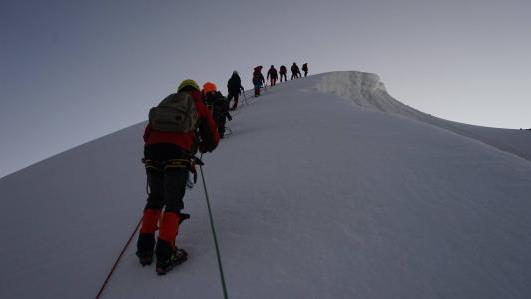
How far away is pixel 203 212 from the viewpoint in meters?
3.07

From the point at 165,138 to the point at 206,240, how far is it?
0.84m

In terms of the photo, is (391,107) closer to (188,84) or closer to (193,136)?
(188,84)

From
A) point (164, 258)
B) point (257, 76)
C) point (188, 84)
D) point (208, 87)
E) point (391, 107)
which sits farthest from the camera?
point (391, 107)

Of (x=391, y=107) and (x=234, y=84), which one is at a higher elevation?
(x=234, y=84)

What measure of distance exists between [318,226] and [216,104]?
4879 mm

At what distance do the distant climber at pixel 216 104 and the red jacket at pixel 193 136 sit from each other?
12.5 feet

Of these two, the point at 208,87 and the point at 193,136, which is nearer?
the point at 193,136

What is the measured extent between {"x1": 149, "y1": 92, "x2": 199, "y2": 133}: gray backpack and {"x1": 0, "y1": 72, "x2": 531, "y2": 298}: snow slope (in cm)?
89

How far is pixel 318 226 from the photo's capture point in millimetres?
2379

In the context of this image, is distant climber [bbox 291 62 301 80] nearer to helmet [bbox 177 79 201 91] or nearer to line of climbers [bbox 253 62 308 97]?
line of climbers [bbox 253 62 308 97]

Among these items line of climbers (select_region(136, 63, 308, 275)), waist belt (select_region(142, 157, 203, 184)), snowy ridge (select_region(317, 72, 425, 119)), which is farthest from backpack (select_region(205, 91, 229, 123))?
snowy ridge (select_region(317, 72, 425, 119))

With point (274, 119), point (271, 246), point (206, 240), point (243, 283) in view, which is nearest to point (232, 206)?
point (206, 240)

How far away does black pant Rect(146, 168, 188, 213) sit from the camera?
2.28 m

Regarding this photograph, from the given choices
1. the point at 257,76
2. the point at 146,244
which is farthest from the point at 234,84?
the point at 146,244
